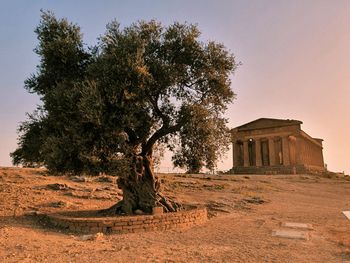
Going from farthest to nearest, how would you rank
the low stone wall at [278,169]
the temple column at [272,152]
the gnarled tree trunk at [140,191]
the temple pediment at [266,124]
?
the temple column at [272,152] < the temple pediment at [266,124] < the low stone wall at [278,169] < the gnarled tree trunk at [140,191]

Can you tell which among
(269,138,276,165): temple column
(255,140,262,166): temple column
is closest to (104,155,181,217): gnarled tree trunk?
(269,138,276,165): temple column

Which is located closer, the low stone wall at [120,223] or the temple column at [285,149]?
the low stone wall at [120,223]

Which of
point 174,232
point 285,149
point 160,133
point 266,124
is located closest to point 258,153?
point 285,149

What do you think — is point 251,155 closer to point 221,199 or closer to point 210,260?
point 221,199

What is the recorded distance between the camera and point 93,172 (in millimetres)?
14109

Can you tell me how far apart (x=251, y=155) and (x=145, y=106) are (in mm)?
57352

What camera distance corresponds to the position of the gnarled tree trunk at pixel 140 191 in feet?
52.9

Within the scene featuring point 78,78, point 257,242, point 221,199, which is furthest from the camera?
point 221,199

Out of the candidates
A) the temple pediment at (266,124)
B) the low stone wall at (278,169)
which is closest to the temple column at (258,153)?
the low stone wall at (278,169)

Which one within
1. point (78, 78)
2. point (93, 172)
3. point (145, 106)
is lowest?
point (93, 172)

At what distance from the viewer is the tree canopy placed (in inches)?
551

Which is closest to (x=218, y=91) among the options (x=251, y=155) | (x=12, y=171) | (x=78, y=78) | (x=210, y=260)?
(x=78, y=78)

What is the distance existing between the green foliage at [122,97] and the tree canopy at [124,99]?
0.15ft

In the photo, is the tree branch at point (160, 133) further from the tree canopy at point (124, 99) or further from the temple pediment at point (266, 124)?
the temple pediment at point (266, 124)
